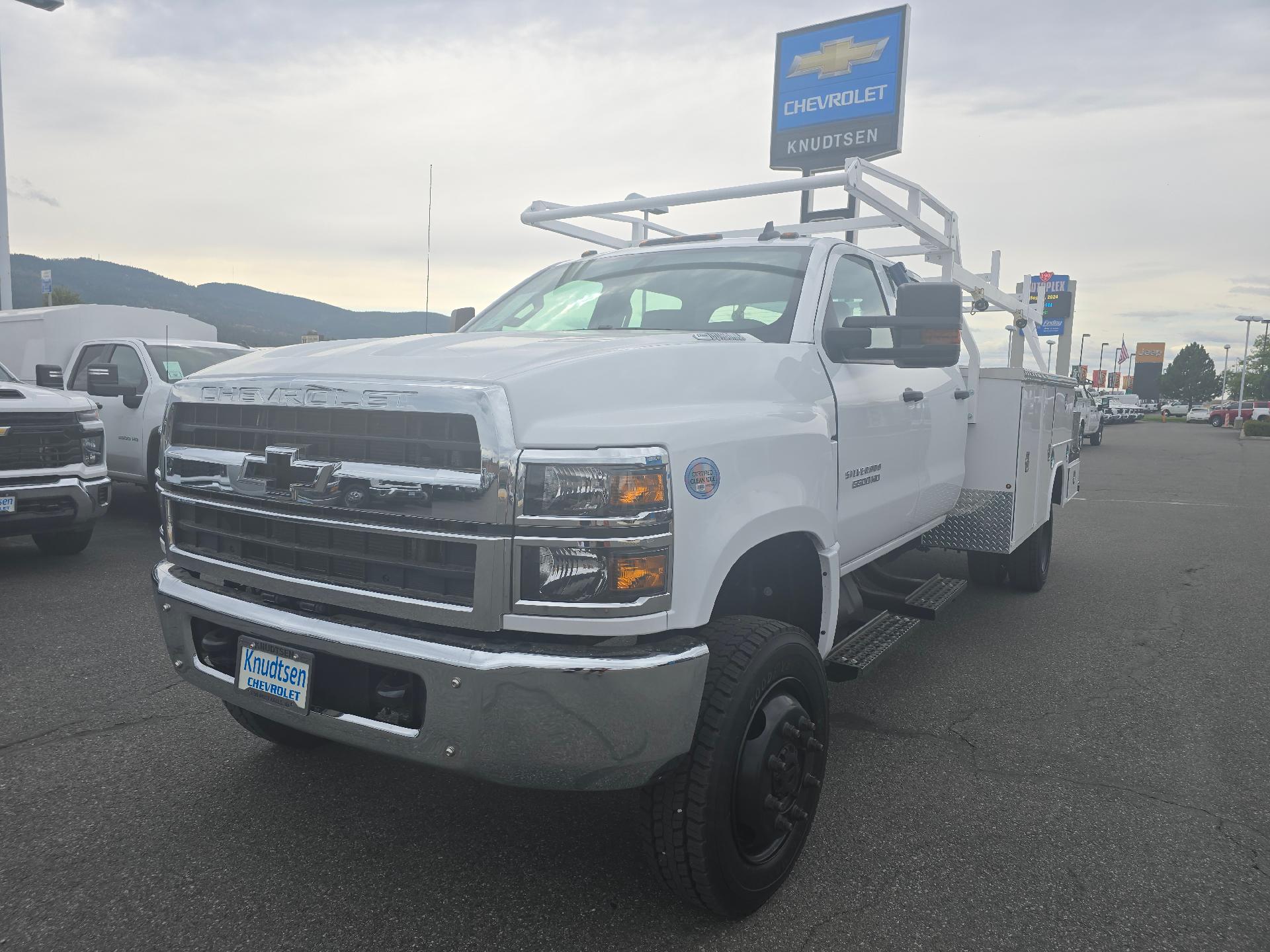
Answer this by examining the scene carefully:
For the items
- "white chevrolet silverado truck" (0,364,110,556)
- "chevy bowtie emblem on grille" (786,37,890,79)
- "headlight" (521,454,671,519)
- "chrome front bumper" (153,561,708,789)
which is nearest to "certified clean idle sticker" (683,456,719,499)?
"headlight" (521,454,671,519)

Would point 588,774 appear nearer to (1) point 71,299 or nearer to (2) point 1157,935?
(2) point 1157,935

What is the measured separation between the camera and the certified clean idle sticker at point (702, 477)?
2303 millimetres

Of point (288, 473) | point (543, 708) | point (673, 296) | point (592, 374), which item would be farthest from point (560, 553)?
point (673, 296)

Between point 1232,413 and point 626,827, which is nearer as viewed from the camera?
point 626,827

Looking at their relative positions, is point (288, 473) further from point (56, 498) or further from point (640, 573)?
point (56, 498)

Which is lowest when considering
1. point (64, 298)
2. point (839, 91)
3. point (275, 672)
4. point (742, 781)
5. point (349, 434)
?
point (742, 781)

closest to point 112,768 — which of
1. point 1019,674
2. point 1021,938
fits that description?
point 1021,938

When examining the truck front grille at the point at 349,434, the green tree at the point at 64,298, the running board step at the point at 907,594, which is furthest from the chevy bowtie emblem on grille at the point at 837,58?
the green tree at the point at 64,298

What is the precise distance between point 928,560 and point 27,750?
622 cm

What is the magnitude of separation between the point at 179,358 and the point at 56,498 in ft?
11.3

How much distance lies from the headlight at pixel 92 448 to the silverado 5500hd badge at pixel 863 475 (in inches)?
234

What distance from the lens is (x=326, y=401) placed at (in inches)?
95.3

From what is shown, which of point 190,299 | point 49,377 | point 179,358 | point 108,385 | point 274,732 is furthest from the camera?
point 190,299

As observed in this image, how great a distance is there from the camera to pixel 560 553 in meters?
2.17
